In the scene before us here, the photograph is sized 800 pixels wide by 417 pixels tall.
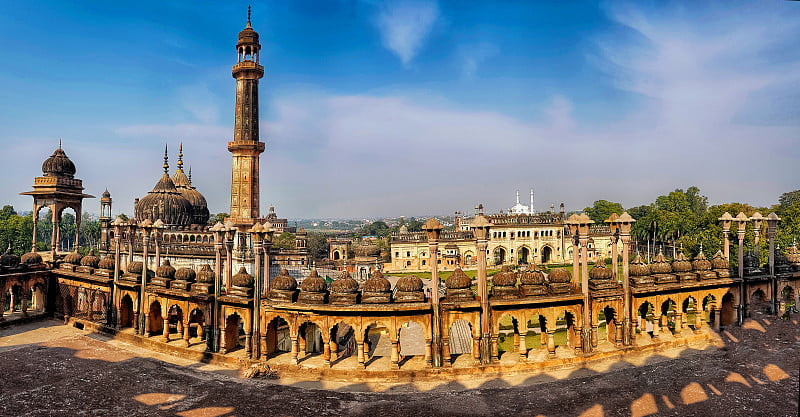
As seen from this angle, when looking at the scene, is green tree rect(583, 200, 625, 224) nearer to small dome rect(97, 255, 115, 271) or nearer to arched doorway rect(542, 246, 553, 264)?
arched doorway rect(542, 246, 553, 264)

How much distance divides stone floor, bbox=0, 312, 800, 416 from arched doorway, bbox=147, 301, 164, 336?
2195 millimetres

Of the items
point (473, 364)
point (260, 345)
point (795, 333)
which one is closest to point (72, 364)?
point (260, 345)

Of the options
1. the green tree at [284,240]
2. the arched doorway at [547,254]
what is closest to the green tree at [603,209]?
the arched doorway at [547,254]

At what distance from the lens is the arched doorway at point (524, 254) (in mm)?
75688

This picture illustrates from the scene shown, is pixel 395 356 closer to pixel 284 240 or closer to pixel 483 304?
pixel 483 304

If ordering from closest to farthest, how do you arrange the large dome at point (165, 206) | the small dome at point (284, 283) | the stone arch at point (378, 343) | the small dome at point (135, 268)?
1. the small dome at point (284, 283)
2. the small dome at point (135, 268)
3. the stone arch at point (378, 343)
4. the large dome at point (165, 206)

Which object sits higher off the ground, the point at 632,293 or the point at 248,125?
the point at 248,125

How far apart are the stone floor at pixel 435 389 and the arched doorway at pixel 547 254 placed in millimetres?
62806

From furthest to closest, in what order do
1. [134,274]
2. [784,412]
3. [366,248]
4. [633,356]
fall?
[366,248]
[134,274]
[633,356]
[784,412]

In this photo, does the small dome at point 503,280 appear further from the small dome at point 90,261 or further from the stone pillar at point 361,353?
the small dome at point 90,261

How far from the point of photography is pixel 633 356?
14.4m

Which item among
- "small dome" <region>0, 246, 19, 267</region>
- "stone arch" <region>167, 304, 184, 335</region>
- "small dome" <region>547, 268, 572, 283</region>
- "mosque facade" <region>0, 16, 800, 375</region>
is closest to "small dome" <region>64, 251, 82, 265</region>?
"mosque facade" <region>0, 16, 800, 375</region>

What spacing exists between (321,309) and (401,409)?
13.1 ft

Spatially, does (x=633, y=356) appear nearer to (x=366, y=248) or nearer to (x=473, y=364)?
(x=473, y=364)
